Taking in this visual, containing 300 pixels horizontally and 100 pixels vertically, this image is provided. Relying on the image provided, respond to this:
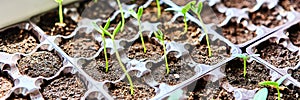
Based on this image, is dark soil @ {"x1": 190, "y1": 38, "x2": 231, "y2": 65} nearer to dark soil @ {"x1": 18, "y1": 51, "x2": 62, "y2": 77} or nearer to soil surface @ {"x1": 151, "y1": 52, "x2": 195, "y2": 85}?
soil surface @ {"x1": 151, "y1": 52, "x2": 195, "y2": 85}

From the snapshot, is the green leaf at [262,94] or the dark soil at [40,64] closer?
the green leaf at [262,94]

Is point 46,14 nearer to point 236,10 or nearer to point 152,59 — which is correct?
point 152,59

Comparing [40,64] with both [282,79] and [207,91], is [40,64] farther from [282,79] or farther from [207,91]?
[282,79]

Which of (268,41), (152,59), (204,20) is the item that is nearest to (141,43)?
(152,59)

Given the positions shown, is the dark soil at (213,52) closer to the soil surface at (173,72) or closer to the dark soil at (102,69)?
the soil surface at (173,72)

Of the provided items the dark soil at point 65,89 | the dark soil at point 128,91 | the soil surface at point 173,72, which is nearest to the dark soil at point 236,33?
the soil surface at point 173,72

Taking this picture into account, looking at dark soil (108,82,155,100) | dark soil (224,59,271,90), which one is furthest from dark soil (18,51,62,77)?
A: dark soil (224,59,271,90)
